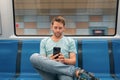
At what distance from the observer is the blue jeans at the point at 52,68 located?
2.55m

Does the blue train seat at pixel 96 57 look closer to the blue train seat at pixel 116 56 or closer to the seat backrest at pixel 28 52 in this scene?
the blue train seat at pixel 116 56

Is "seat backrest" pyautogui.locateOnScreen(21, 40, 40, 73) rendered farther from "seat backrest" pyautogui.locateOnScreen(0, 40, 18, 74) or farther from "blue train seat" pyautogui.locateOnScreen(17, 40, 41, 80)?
"seat backrest" pyautogui.locateOnScreen(0, 40, 18, 74)

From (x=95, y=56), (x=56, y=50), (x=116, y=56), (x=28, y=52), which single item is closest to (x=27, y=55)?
(x=28, y=52)

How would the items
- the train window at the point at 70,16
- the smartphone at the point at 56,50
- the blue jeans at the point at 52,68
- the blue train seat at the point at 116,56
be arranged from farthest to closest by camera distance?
the train window at the point at 70,16
the blue train seat at the point at 116,56
the smartphone at the point at 56,50
the blue jeans at the point at 52,68

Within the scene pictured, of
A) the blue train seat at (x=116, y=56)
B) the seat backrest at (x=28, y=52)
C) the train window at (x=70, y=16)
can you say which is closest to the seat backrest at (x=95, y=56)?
the blue train seat at (x=116, y=56)

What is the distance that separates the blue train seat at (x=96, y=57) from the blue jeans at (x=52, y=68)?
71 cm

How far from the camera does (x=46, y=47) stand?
282 cm

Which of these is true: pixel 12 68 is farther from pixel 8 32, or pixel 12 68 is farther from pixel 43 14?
pixel 43 14

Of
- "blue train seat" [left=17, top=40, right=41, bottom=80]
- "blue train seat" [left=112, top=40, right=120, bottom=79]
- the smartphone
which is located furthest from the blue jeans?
"blue train seat" [left=112, top=40, right=120, bottom=79]

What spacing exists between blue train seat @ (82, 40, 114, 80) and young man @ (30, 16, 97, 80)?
A: 1.71 feet

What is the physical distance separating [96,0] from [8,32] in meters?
1.34

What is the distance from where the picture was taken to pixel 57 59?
2650 millimetres

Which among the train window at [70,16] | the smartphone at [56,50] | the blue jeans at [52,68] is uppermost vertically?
the train window at [70,16]

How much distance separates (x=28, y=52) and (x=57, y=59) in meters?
0.78
